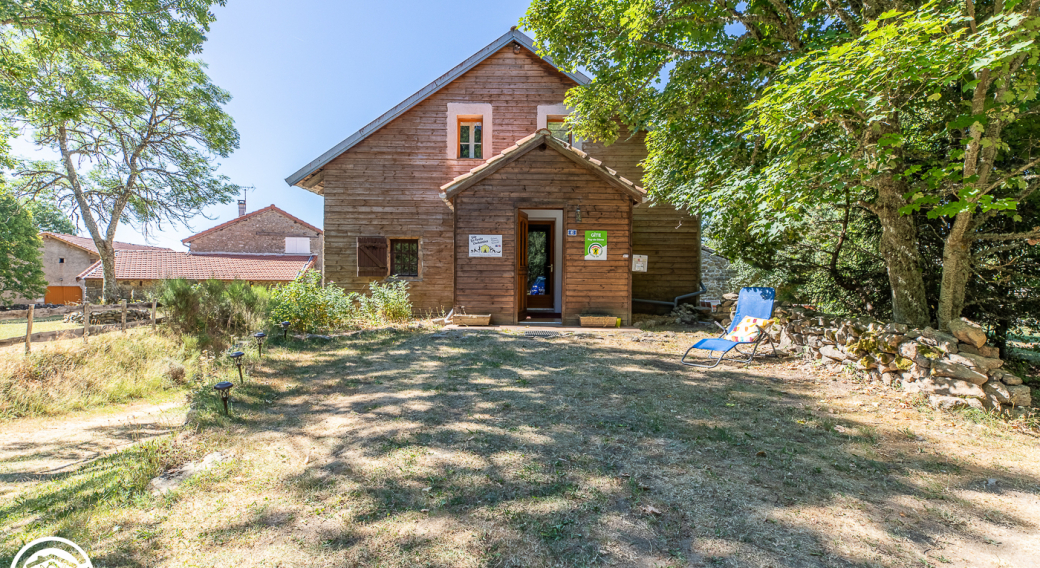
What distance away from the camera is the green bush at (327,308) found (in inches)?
310

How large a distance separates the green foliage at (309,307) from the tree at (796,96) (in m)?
6.33

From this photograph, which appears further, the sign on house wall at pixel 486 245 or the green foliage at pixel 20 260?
the green foliage at pixel 20 260

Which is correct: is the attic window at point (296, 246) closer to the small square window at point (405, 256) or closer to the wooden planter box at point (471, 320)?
the small square window at point (405, 256)

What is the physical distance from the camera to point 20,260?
2361 centimetres

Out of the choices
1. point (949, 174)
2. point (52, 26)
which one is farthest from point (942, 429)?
point (52, 26)

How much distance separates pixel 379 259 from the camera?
34.9ft

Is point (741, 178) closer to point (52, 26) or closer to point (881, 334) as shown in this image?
point (881, 334)

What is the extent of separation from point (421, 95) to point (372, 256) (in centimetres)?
438

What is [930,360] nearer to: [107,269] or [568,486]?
[568,486]

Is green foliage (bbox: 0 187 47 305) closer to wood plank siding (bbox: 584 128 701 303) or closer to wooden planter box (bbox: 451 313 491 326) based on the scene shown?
wooden planter box (bbox: 451 313 491 326)

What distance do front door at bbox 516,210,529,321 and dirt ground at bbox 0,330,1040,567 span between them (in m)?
5.23

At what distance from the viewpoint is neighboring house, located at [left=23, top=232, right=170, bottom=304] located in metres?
28.4

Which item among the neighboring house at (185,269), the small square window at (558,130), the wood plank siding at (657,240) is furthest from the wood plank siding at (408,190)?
the neighboring house at (185,269)

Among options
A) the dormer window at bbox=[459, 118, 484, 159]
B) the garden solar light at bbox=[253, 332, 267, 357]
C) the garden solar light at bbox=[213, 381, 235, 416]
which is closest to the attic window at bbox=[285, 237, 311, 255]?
the dormer window at bbox=[459, 118, 484, 159]
